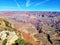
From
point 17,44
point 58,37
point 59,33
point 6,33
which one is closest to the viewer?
point 17,44

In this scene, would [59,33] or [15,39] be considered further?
[59,33]

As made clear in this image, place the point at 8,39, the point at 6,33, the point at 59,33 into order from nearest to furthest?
the point at 8,39 < the point at 6,33 < the point at 59,33

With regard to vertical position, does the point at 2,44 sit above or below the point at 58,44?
above

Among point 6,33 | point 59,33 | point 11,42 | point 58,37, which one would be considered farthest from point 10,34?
point 59,33

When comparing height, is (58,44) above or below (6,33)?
below

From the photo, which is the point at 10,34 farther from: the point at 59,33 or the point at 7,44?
the point at 59,33

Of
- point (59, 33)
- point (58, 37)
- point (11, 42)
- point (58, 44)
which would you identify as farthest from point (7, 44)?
point (59, 33)

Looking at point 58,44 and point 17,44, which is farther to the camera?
point 58,44

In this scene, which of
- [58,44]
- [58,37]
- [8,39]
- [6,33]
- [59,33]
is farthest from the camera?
[59,33]

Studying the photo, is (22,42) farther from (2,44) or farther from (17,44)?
(2,44)

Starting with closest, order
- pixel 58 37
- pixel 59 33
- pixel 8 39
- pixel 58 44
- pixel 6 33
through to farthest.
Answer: pixel 8 39 < pixel 6 33 < pixel 58 44 < pixel 58 37 < pixel 59 33
